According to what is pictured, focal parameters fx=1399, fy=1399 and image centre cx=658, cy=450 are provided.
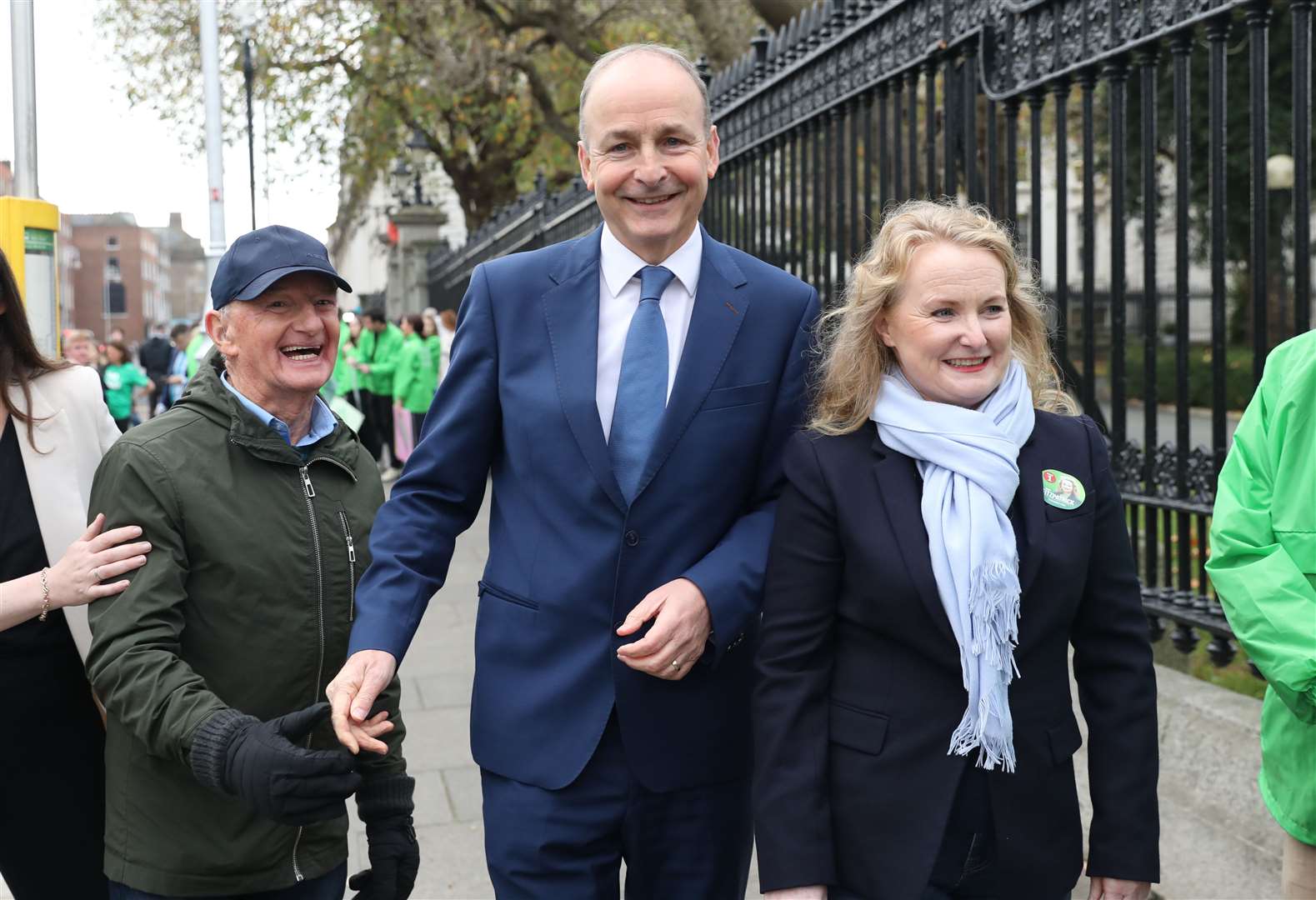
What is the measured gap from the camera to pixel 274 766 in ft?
7.13

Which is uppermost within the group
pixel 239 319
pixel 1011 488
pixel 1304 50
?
pixel 1304 50

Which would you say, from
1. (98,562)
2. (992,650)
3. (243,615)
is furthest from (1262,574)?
(98,562)

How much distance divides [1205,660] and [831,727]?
12.1 feet

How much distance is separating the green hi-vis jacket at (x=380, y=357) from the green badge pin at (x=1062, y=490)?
517 inches

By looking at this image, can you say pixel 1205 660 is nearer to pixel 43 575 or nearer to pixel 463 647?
pixel 463 647

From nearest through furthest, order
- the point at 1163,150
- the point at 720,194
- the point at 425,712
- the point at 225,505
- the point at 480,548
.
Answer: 1. the point at 225,505
2. the point at 425,712
3. the point at 720,194
4. the point at 480,548
5. the point at 1163,150

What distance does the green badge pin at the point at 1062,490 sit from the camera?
2.30 m

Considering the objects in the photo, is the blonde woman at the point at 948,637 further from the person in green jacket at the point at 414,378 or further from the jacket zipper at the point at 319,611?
the person in green jacket at the point at 414,378

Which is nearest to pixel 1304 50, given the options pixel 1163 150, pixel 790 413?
pixel 790 413

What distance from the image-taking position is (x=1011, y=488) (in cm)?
225

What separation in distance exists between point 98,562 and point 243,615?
0.26 metres

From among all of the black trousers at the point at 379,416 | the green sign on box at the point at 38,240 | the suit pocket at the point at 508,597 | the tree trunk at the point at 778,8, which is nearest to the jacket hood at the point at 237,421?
the suit pocket at the point at 508,597

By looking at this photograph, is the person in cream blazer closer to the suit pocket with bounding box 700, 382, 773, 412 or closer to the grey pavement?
the suit pocket with bounding box 700, 382, 773, 412

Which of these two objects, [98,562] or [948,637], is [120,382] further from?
[948,637]
